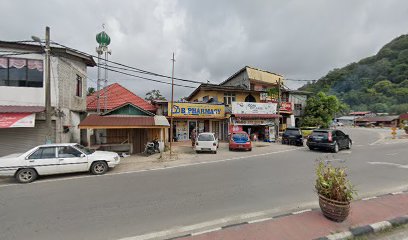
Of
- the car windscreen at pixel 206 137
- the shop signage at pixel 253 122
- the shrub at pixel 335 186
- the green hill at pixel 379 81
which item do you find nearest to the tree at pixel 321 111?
the shop signage at pixel 253 122

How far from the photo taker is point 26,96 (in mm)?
11367

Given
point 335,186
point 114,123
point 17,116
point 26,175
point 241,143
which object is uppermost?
point 17,116

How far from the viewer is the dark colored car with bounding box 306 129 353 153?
13891mm

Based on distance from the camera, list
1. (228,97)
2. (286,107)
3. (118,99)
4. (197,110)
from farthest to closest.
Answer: (286,107) → (228,97) → (118,99) → (197,110)

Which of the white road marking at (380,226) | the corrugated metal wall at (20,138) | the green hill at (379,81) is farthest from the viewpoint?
the green hill at (379,81)

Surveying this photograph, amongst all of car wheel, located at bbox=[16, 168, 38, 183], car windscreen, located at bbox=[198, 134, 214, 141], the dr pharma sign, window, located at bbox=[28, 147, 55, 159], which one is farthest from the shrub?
the dr pharma sign

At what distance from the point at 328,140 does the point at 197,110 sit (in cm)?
1209

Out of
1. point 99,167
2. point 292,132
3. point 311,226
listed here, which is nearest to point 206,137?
point 99,167

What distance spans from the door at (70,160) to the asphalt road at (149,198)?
667 mm

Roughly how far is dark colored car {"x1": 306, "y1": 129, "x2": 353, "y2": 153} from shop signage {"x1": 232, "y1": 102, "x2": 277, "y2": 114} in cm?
789

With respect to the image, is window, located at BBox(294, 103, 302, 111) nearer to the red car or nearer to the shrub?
the red car

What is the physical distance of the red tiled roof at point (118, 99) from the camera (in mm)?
21688

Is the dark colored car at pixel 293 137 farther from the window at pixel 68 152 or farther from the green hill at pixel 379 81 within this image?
the green hill at pixel 379 81

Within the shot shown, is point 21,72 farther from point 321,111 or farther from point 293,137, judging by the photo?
point 321,111
